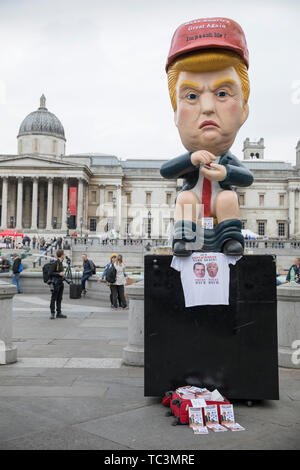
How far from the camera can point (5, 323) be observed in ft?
23.7

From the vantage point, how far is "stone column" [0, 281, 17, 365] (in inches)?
283

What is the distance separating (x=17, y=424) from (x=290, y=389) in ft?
10.9

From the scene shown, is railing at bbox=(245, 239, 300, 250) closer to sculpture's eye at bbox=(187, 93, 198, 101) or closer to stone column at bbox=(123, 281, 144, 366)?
stone column at bbox=(123, 281, 144, 366)

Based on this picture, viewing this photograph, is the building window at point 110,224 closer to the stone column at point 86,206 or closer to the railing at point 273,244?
the stone column at point 86,206

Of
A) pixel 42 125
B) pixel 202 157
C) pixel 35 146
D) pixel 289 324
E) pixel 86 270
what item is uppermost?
pixel 42 125

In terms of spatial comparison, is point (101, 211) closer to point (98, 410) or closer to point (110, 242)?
point (110, 242)

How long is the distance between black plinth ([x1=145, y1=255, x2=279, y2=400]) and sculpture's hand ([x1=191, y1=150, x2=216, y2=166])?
46.3 inches

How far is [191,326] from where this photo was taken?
528 cm

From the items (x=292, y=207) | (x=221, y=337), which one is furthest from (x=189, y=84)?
(x=292, y=207)

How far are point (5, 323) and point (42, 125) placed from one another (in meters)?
72.7

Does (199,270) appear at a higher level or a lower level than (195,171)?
lower

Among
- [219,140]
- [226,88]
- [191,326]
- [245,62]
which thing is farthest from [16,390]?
[245,62]

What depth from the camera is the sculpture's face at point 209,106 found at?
5.45 meters

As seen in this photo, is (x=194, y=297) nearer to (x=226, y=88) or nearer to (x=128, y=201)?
(x=226, y=88)
